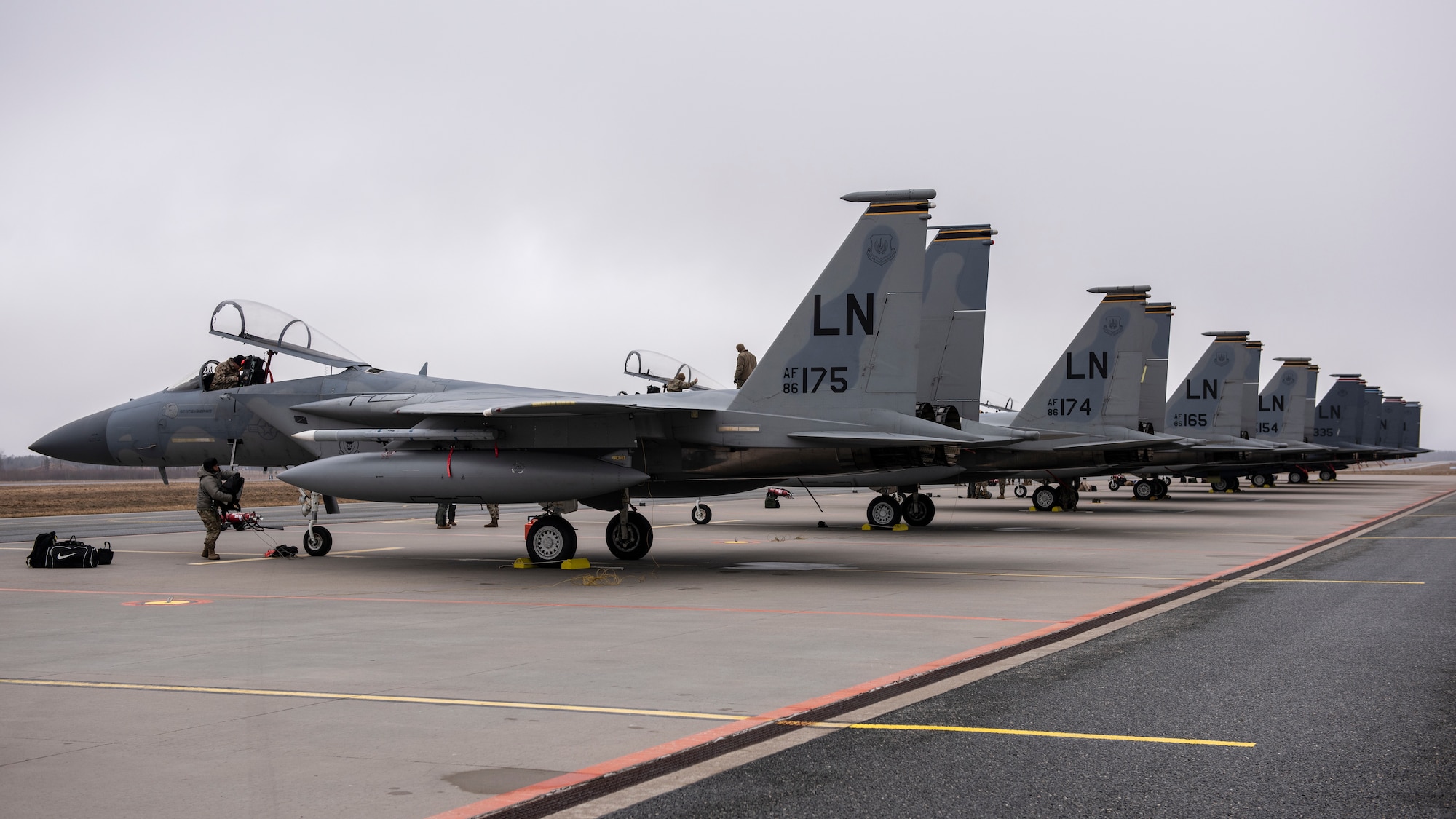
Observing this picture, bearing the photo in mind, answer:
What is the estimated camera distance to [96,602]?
1191cm

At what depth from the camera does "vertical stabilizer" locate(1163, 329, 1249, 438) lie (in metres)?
39.8

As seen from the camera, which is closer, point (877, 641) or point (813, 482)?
point (877, 641)

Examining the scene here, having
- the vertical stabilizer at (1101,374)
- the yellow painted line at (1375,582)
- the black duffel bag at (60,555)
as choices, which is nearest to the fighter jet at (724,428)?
the black duffel bag at (60,555)

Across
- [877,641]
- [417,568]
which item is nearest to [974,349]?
[417,568]

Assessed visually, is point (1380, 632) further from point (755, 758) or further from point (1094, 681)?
point (755, 758)

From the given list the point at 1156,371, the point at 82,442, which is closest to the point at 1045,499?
the point at 1156,371

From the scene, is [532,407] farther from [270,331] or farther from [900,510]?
[900,510]

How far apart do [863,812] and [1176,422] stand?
39.3 metres

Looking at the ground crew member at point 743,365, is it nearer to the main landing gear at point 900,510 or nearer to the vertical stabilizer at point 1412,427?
the main landing gear at point 900,510

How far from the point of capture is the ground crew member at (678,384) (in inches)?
818

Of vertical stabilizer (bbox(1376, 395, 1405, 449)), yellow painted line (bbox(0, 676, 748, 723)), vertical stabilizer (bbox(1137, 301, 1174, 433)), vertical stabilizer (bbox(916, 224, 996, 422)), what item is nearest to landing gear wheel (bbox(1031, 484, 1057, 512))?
vertical stabilizer (bbox(1137, 301, 1174, 433))

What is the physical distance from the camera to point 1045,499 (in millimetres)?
32094

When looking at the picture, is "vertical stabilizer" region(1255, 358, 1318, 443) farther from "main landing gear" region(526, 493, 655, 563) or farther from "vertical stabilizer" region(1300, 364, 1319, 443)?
"main landing gear" region(526, 493, 655, 563)

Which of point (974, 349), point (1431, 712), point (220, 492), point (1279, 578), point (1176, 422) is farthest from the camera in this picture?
point (1176, 422)
